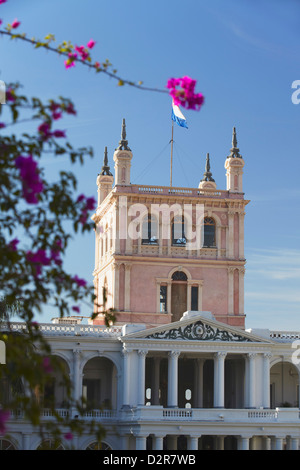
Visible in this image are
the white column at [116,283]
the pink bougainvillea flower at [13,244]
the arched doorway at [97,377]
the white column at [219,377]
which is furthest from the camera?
the white column at [116,283]

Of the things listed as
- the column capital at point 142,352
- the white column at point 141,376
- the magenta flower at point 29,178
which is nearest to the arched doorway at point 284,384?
the column capital at point 142,352

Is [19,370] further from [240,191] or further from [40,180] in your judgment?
[240,191]

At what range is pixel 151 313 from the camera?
5678 cm

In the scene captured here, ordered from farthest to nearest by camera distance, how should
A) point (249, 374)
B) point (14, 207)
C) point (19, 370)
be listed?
1. point (249, 374)
2. point (14, 207)
3. point (19, 370)

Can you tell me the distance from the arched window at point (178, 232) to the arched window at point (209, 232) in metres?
1.57

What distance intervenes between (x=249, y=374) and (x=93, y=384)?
9.39 meters

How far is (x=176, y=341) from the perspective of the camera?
1987 inches

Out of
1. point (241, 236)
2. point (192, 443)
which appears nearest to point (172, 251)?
point (241, 236)

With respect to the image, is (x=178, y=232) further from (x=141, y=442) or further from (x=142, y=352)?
(x=141, y=442)

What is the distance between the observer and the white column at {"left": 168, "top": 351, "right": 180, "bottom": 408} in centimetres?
Answer: 4997

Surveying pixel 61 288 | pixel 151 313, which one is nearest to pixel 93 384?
pixel 151 313

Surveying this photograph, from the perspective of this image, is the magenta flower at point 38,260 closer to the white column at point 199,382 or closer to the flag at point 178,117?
the white column at point 199,382

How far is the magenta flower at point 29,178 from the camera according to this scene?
10.3 m

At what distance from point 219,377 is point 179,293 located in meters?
8.21
